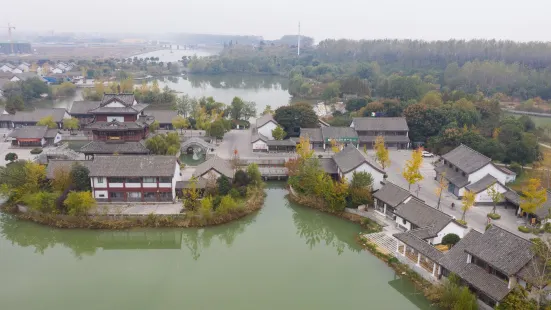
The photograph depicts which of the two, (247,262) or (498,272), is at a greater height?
(498,272)

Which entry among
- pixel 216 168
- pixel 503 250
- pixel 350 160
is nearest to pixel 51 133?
pixel 216 168

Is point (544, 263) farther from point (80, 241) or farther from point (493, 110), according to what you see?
point (493, 110)

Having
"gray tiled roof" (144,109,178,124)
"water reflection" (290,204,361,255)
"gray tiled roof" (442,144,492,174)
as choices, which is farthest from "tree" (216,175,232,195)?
"gray tiled roof" (144,109,178,124)

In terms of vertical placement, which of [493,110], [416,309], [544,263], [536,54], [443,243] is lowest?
[416,309]

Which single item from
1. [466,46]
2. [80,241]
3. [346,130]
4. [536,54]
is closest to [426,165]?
[346,130]

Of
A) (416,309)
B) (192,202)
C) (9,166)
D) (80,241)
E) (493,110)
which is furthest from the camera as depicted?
(493,110)

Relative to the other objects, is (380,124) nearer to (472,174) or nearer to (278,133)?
(278,133)
